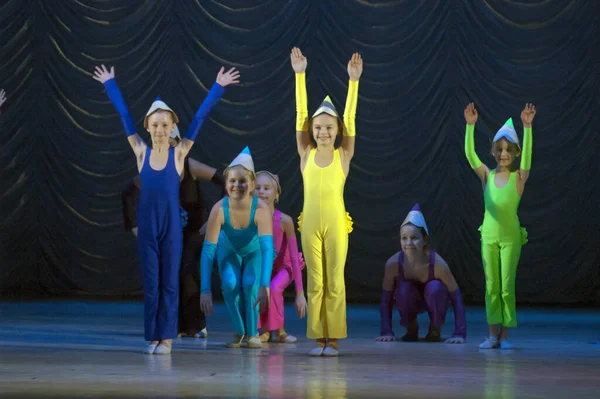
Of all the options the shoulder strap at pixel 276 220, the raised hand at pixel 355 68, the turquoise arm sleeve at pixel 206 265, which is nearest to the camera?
the raised hand at pixel 355 68

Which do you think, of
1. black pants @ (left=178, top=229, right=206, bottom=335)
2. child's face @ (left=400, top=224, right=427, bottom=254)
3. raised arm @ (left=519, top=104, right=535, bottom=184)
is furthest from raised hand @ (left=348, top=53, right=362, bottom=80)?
black pants @ (left=178, top=229, right=206, bottom=335)

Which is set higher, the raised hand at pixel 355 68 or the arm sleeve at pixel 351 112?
the raised hand at pixel 355 68

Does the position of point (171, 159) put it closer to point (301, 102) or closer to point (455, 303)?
point (301, 102)

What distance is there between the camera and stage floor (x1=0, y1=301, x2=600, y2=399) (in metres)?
4.05

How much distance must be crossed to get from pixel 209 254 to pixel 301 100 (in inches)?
43.4

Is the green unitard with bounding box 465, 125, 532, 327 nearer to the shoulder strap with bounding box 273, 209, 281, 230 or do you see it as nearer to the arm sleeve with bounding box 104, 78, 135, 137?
the shoulder strap with bounding box 273, 209, 281, 230

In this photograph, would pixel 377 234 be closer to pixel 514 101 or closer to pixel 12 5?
pixel 514 101

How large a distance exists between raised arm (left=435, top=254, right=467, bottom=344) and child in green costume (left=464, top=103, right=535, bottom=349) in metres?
0.31

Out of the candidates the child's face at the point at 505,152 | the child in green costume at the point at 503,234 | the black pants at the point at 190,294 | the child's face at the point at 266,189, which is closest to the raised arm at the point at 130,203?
the black pants at the point at 190,294

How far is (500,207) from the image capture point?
21.1ft

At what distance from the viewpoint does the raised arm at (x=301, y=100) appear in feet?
18.3

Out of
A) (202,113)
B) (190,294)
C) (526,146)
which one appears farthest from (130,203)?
A: (526,146)

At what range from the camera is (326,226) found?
5473 millimetres

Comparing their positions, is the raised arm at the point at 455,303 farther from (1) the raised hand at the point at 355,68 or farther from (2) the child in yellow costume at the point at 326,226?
(1) the raised hand at the point at 355,68
